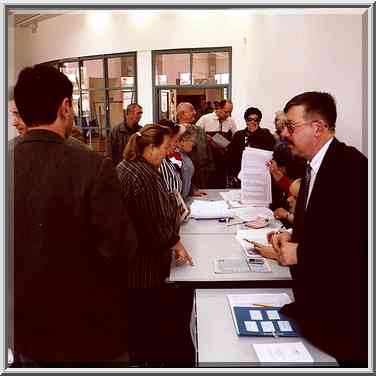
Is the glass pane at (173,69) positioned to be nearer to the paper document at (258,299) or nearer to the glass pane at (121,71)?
the glass pane at (121,71)

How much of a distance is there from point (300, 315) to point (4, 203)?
0.92m

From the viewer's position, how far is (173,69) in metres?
9.05

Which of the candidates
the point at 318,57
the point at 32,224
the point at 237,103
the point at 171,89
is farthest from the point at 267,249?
the point at 171,89

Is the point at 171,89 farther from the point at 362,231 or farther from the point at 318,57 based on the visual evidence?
the point at 362,231

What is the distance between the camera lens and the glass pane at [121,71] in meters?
9.41

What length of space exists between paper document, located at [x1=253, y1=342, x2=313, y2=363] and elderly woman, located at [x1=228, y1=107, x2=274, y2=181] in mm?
2873

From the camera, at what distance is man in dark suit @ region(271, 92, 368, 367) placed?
1301 mm

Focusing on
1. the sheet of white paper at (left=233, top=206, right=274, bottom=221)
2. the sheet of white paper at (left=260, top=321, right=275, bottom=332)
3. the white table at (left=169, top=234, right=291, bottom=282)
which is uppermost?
the sheet of white paper at (left=233, top=206, right=274, bottom=221)

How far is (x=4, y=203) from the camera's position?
45.2 inches

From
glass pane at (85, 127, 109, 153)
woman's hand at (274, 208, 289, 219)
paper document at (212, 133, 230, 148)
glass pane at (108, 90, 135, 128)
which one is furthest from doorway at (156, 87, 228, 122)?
woman's hand at (274, 208, 289, 219)

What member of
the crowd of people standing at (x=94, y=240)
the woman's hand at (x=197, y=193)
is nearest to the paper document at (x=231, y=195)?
the woman's hand at (x=197, y=193)

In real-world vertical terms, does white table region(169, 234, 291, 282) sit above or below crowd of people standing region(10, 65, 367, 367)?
below

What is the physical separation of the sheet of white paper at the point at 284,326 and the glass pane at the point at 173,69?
783cm

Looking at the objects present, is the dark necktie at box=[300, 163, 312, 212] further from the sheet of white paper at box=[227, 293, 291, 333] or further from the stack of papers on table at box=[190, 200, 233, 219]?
the stack of papers on table at box=[190, 200, 233, 219]
